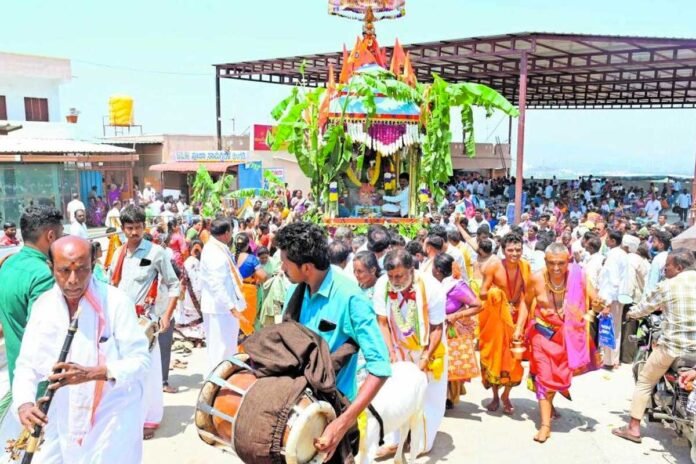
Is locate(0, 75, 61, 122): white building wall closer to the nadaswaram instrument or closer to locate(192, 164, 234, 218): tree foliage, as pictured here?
locate(192, 164, 234, 218): tree foliage

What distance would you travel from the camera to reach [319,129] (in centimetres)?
1325

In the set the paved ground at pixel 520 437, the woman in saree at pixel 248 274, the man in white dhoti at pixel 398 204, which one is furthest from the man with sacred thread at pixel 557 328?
the man in white dhoti at pixel 398 204

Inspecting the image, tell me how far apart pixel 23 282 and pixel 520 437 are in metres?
3.69

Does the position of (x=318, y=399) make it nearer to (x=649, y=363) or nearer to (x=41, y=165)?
(x=649, y=363)

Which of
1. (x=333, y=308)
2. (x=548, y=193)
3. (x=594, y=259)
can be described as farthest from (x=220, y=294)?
(x=548, y=193)

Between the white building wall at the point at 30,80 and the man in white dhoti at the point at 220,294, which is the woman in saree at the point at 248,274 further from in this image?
the white building wall at the point at 30,80

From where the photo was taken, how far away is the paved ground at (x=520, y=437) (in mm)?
4352

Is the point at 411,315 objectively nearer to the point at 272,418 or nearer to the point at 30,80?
the point at 272,418

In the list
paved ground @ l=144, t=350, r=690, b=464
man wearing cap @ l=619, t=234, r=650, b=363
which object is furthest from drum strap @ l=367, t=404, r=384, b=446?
man wearing cap @ l=619, t=234, r=650, b=363

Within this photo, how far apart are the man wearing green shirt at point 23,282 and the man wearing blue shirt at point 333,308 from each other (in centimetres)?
142

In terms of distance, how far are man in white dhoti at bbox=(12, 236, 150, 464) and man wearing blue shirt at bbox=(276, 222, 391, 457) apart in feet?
2.74

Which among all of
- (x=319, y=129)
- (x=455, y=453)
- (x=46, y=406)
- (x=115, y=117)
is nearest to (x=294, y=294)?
(x=46, y=406)

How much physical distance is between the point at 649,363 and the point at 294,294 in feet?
10.4

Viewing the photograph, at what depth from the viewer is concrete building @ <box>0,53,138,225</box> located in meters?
18.2
